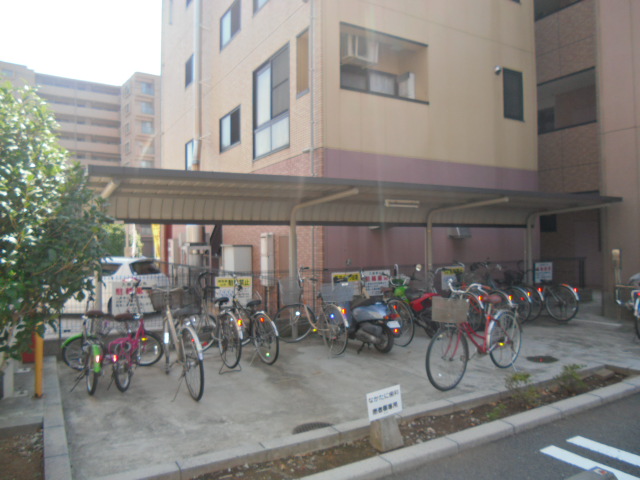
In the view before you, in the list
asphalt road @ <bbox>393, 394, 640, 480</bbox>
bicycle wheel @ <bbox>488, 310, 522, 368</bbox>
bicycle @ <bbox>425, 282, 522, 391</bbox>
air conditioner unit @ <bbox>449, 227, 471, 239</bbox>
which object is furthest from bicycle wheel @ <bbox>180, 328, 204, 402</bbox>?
air conditioner unit @ <bbox>449, 227, 471, 239</bbox>

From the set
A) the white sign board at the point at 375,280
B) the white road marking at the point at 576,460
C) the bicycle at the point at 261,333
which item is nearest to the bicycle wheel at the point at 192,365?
the bicycle at the point at 261,333

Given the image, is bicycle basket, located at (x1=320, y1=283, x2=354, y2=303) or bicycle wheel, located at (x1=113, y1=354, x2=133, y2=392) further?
bicycle basket, located at (x1=320, y1=283, x2=354, y2=303)

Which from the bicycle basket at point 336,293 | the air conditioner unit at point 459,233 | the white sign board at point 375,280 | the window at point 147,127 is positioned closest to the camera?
the bicycle basket at point 336,293

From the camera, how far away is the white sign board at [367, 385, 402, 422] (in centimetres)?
408

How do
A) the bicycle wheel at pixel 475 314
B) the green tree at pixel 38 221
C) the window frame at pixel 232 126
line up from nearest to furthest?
the green tree at pixel 38 221 → the bicycle wheel at pixel 475 314 → the window frame at pixel 232 126

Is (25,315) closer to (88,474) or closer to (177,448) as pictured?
(88,474)

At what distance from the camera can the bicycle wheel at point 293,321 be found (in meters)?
8.30

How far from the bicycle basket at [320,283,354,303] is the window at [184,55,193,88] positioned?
1478cm

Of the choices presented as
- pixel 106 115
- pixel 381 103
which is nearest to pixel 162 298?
pixel 381 103

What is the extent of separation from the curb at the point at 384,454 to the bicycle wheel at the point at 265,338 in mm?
2425

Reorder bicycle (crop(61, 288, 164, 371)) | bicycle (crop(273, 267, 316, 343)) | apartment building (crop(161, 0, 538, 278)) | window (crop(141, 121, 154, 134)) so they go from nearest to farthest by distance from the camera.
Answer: bicycle (crop(61, 288, 164, 371)) < bicycle (crop(273, 267, 316, 343)) < apartment building (crop(161, 0, 538, 278)) < window (crop(141, 121, 154, 134))

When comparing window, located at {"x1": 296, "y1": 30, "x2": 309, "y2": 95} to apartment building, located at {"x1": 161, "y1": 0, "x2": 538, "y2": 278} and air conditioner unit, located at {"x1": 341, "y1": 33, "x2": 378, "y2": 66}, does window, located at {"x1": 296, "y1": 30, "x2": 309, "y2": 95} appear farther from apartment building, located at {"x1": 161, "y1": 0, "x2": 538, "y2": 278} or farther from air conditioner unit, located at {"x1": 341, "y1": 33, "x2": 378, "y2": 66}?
air conditioner unit, located at {"x1": 341, "y1": 33, "x2": 378, "y2": 66}

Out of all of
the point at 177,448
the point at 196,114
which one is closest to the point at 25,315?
the point at 177,448

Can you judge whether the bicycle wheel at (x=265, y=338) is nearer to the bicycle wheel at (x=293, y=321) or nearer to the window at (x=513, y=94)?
the bicycle wheel at (x=293, y=321)
